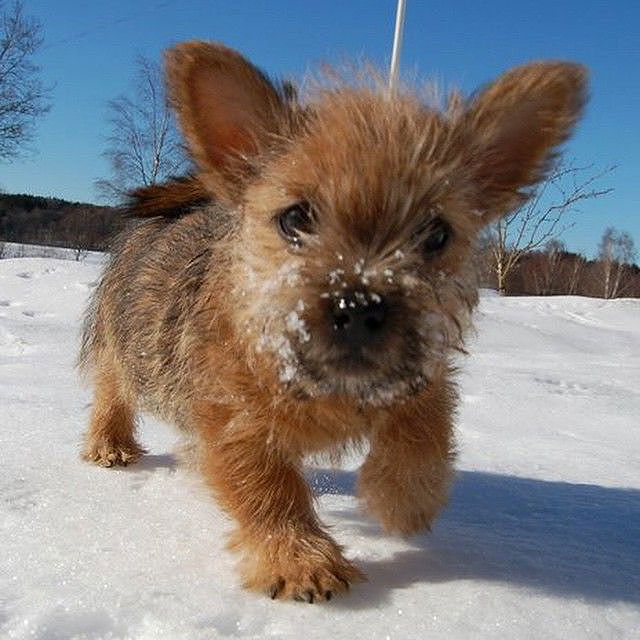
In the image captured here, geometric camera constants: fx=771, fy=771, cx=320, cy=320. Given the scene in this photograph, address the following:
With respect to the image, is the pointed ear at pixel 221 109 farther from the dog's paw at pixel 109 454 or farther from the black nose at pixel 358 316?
the dog's paw at pixel 109 454

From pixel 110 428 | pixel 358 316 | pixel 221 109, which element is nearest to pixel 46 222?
pixel 110 428

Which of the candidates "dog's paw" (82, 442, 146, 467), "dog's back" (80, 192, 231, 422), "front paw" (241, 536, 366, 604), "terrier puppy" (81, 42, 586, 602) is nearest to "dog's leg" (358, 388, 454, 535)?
"terrier puppy" (81, 42, 586, 602)

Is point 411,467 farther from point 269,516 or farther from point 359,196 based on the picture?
point 359,196

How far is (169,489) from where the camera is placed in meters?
2.93

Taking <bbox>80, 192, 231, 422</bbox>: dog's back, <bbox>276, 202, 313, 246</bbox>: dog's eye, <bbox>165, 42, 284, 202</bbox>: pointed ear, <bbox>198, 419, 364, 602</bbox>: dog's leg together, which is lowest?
<bbox>198, 419, 364, 602</bbox>: dog's leg

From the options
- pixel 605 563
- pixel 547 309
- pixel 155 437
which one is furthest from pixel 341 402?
pixel 547 309

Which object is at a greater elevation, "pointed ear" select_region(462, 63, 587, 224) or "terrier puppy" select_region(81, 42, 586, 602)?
"pointed ear" select_region(462, 63, 587, 224)

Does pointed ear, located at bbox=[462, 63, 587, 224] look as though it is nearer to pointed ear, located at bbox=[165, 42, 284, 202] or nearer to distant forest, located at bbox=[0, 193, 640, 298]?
pointed ear, located at bbox=[165, 42, 284, 202]

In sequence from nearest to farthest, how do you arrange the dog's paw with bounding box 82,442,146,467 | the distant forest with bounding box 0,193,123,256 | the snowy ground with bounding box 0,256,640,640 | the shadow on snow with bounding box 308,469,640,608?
the snowy ground with bounding box 0,256,640,640 < the shadow on snow with bounding box 308,469,640,608 < the dog's paw with bounding box 82,442,146,467 < the distant forest with bounding box 0,193,123,256

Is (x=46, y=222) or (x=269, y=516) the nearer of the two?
(x=269, y=516)

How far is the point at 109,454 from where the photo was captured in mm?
3316

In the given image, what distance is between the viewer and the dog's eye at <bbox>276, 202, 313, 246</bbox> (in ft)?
7.00

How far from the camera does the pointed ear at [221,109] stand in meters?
2.32

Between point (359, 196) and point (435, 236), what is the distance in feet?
0.96
